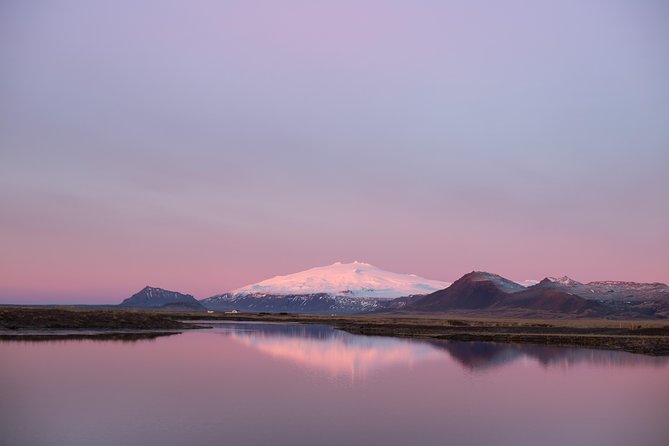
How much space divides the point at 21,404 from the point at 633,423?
21401mm

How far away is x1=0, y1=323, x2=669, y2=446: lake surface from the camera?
18656 mm

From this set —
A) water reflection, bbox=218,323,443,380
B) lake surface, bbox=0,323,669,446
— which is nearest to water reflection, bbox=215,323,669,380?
water reflection, bbox=218,323,443,380

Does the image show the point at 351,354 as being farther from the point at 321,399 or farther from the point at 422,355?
the point at 321,399

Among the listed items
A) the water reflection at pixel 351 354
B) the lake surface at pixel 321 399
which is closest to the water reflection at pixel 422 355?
→ the water reflection at pixel 351 354

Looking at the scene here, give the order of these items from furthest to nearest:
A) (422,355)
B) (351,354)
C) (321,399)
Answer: (351,354) < (422,355) < (321,399)

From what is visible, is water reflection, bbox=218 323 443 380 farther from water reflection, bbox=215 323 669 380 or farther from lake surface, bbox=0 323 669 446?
lake surface, bbox=0 323 669 446

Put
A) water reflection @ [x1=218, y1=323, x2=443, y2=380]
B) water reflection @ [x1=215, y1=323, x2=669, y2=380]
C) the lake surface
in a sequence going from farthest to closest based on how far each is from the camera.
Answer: water reflection @ [x1=215, y1=323, x2=669, y2=380]
water reflection @ [x1=218, y1=323, x2=443, y2=380]
the lake surface

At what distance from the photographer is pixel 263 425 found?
19.7 meters

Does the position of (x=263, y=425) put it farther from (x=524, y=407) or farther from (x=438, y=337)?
(x=438, y=337)

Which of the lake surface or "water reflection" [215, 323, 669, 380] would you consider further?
"water reflection" [215, 323, 669, 380]

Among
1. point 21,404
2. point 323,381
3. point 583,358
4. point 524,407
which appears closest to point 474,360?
point 583,358

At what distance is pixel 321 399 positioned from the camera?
25.0 metres

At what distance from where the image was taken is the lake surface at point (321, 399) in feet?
61.2

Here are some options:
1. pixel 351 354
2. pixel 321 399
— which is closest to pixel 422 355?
pixel 351 354
